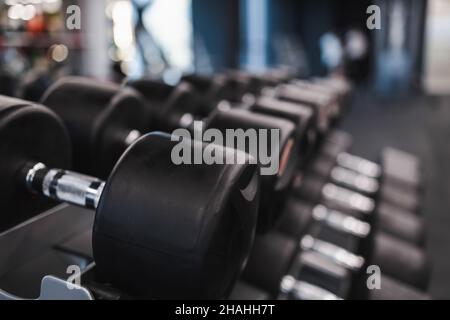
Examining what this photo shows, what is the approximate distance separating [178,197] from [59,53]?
474cm

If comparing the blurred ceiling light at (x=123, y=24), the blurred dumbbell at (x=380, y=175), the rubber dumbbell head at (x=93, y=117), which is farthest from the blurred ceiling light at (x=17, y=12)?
the rubber dumbbell head at (x=93, y=117)

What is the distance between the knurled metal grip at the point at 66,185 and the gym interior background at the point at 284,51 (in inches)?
22.2

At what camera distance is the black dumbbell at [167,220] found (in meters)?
0.63

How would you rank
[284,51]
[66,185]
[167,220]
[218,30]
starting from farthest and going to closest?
[284,51], [218,30], [66,185], [167,220]

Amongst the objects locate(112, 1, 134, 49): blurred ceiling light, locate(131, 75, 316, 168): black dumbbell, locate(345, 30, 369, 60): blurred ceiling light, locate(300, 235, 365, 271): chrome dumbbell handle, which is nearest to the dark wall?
locate(112, 1, 134, 49): blurred ceiling light

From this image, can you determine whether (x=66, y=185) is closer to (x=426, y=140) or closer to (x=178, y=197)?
(x=178, y=197)

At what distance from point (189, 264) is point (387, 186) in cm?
195

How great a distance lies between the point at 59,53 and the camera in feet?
16.3

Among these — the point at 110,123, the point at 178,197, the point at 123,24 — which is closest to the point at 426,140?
the point at 123,24

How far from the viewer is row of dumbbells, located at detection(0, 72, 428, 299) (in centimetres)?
64

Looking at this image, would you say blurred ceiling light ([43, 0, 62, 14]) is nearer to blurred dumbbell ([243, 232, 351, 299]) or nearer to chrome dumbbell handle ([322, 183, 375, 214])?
chrome dumbbell handle ([322, 183, 375, 214])
